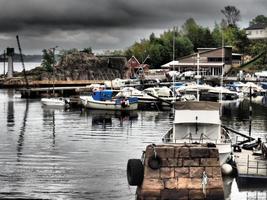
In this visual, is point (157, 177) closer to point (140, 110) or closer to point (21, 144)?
point (21, 144)

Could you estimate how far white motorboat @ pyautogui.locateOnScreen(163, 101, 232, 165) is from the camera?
120 feet

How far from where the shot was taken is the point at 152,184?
27.2 meters

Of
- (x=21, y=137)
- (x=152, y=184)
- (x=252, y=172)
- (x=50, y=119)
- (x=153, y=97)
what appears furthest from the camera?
(x=153, y=97)

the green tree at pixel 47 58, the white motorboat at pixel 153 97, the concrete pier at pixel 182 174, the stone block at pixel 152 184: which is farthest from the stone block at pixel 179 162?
the green tree at pixel 47 58

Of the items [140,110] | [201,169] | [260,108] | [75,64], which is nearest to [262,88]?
[260,108]

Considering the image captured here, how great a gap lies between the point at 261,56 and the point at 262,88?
5073 cm

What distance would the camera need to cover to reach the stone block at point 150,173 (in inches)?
1075

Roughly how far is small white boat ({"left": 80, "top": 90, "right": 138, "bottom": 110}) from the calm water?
8.40 ft

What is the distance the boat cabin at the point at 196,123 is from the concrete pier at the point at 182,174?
8806mm

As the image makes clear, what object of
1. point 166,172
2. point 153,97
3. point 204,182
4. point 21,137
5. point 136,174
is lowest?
point 21,137

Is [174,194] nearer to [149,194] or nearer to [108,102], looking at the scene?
[149,194]

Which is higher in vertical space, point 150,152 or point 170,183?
point 150,152

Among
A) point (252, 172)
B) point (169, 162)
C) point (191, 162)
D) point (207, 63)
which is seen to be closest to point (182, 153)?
point (191, 162)

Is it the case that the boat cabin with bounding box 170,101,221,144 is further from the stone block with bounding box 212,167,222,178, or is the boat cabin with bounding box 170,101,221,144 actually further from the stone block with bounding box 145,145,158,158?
the stone block with bounding box 145,145,158,158
